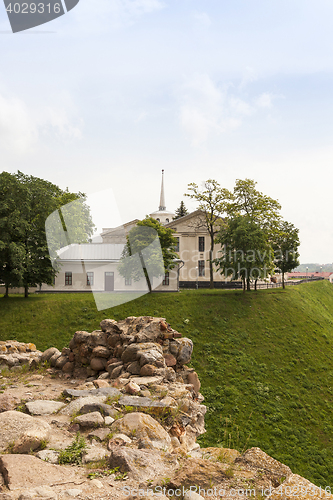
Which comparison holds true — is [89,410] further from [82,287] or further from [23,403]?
[82,287]

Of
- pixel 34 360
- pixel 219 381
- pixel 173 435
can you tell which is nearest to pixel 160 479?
pixel 173 435

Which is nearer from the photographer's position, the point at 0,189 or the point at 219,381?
the point at 219,381

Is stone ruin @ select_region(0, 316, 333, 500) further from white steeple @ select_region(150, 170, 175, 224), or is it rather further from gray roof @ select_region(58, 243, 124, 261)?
white steeple @ select_region(150, 170, 175, 224)

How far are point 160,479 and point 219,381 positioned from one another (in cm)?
1630

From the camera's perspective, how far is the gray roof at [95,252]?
118 feet

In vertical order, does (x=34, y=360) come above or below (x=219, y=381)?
above

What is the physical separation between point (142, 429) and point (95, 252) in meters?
33.7

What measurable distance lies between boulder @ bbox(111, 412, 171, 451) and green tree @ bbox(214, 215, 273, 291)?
963 inches

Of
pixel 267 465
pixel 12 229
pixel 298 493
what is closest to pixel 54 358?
pixel 267 465

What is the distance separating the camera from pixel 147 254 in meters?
30.5

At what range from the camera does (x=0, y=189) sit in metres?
24.8

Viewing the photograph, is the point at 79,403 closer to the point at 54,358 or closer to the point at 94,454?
the point at 94,454

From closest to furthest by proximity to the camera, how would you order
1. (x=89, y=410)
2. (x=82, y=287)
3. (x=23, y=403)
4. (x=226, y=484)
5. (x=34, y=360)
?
(x=226, y=484)
(x=89, y=410)
(x=23, y=403)
(x=34, y=360)
(x=82, y=287)

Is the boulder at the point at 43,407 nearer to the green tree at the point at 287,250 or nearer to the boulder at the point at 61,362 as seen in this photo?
the boulder at the point at 61,362
